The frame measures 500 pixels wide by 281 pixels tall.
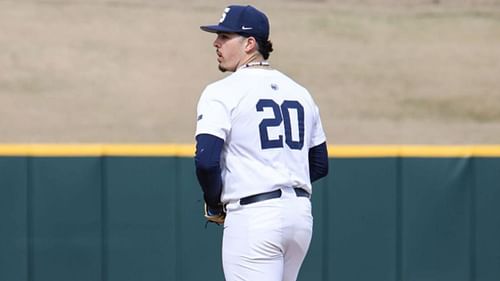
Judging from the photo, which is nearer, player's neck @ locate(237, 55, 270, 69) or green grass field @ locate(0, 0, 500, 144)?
player's neck @ locate(237, 55, 270, 69)

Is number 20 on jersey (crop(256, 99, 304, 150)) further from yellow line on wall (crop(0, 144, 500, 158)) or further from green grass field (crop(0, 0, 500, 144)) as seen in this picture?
green grass field (crop(0, 0, 500, 144))

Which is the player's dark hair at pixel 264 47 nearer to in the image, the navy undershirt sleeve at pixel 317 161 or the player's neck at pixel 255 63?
the player's neck at pixel 255 63

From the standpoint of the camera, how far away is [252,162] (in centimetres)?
359

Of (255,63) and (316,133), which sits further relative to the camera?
(316,133)

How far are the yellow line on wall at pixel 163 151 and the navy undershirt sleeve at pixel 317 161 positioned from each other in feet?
5.92

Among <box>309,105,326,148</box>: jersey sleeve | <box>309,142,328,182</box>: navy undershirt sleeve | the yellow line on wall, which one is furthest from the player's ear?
the yellow line on wall

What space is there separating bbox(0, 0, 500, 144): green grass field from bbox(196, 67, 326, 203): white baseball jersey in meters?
5.23

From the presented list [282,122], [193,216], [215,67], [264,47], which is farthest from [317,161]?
[215,67]

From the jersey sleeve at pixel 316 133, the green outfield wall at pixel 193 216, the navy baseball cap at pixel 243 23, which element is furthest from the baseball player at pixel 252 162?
the green outfield wall at pixel 193 216

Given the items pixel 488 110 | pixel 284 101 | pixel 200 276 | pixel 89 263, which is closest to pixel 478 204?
pixel 200 276

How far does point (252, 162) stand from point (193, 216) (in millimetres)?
2199

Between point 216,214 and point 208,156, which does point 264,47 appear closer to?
point 208,156

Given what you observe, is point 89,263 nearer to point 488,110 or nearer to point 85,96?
point 85,96

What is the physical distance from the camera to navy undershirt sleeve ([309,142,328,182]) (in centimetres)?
396
